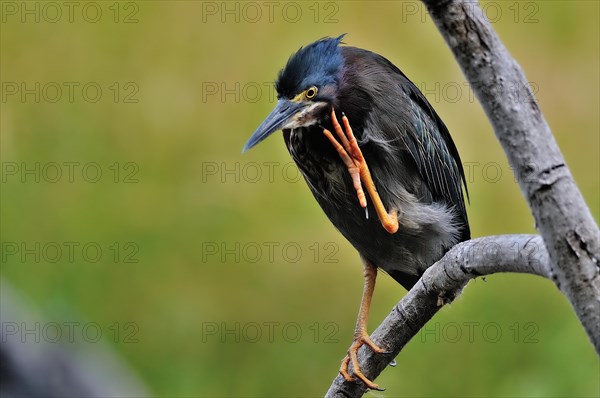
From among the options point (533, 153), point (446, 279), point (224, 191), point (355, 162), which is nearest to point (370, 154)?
point (355, 162)

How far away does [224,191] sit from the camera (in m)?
5.24

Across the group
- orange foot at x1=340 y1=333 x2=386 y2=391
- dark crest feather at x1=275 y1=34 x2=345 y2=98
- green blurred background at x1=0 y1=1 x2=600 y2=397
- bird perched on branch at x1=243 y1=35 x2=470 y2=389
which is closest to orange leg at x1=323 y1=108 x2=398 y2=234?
bird perched on branch at x1=243 y1=35 x2=470 y2=389

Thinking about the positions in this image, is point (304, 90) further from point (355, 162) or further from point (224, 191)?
point (224, 191)

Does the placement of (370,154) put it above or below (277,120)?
below

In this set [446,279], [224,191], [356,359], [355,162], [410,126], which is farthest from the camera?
[224,191]

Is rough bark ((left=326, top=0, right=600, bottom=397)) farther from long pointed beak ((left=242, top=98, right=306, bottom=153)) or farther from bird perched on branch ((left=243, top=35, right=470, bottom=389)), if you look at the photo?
long pointed beak ((left=242, top=98, right=306, bottom=153))

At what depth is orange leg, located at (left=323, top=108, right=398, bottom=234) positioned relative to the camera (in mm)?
2480

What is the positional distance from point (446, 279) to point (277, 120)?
0.76m

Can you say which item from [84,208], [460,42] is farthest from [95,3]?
[460,42]

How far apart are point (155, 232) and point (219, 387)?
3.20ft

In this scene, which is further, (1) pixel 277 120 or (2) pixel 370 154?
(2) pixel 370 154

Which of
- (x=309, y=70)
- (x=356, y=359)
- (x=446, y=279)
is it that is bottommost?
(x=356, y=359)

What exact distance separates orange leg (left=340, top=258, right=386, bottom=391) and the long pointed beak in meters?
0.61

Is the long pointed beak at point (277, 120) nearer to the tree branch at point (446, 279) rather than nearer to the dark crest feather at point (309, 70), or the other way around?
the dark crest feather at point (309, 70)
